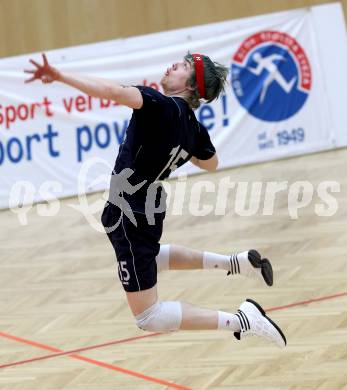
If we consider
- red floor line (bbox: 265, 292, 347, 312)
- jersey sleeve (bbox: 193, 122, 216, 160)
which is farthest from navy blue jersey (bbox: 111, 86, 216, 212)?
red floor line (bbox: 265, 292, 347, 312)

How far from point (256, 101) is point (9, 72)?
3826 mm

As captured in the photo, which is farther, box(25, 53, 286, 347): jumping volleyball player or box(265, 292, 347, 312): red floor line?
box(265, 292, 347, 312): red floor line

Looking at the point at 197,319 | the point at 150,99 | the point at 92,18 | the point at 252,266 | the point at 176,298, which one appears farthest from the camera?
the point at 92,18

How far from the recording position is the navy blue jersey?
562cm

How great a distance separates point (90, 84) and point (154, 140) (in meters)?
0.76

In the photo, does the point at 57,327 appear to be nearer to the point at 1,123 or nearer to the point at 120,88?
the point at 120,88

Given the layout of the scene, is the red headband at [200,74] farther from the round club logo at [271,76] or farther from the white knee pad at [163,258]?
the round club logo at [271,76]

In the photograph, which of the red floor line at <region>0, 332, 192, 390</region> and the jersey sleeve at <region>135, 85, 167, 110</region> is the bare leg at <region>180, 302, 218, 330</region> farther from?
the jersey sleeve at <region>135, 85, 167, 110</region>

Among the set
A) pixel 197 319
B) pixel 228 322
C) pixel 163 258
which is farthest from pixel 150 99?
pixel 228 322

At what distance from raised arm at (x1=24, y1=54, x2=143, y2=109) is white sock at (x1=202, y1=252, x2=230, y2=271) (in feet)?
5.09

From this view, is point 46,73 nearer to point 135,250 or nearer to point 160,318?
point 135,250

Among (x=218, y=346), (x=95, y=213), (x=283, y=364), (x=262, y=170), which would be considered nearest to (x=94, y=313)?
(x=218, y=346)

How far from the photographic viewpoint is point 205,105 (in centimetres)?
1373

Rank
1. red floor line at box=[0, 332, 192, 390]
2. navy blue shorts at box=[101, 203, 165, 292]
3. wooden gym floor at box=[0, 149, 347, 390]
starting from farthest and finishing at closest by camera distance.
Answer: wooden gym floor at box=[0, 149, 347, 390], red floor line at box=[0, 332, 192, 390], navy blue shorts at box=[101, 203, 165, 292]
